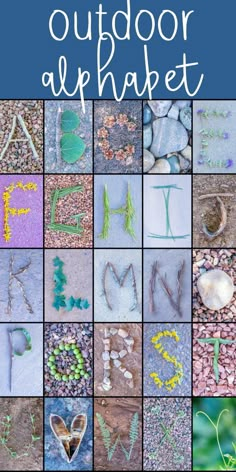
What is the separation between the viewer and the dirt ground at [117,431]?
1.88 m

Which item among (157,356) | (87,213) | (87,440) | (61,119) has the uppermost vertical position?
(61,119)

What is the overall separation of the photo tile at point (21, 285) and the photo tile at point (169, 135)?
1.85ft

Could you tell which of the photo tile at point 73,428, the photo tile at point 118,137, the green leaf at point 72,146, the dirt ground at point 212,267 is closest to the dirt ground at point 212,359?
the dirt ground at point 212,267

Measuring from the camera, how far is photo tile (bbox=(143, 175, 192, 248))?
1.86 m

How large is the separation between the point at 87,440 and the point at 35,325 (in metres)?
0.48

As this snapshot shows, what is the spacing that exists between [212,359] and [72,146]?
954 mm

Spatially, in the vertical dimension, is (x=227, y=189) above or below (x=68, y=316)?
above

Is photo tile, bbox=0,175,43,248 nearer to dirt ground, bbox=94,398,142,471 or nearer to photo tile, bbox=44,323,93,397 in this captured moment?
photo tile, bbox=44,323,93,397

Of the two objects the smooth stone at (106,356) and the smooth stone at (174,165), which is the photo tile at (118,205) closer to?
the smooth stone at (174,165)

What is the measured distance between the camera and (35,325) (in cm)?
188

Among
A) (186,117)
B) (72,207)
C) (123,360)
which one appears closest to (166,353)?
(123,360)

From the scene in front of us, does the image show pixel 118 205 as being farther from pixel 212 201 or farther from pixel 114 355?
pixel 114 355

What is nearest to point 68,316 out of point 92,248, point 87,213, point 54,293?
point 54,293

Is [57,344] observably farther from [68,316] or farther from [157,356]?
[157,356]
